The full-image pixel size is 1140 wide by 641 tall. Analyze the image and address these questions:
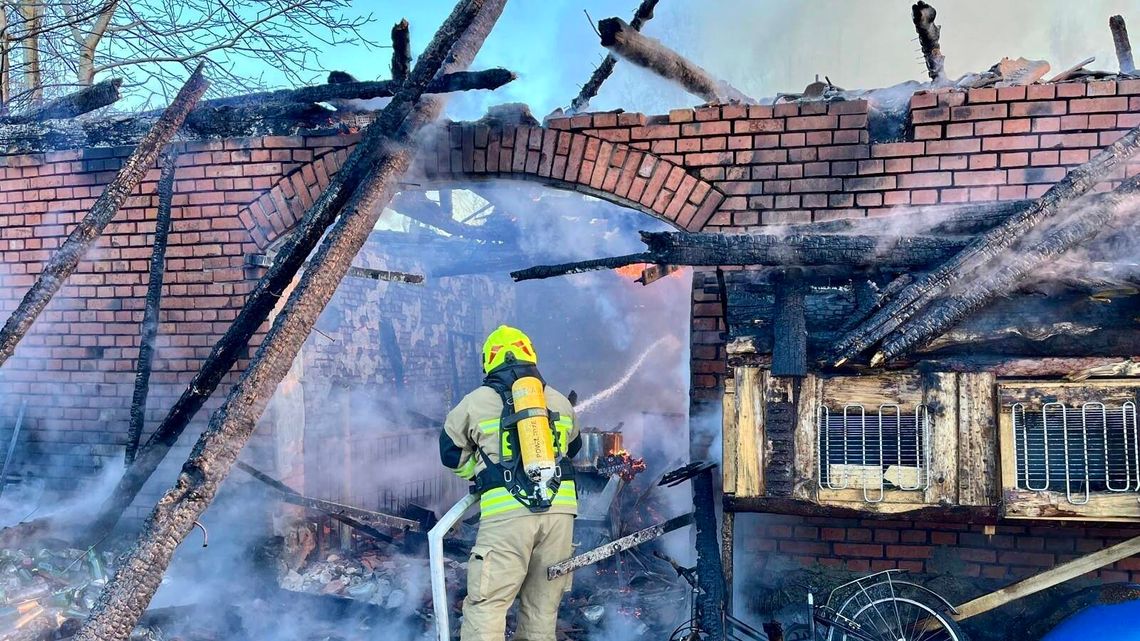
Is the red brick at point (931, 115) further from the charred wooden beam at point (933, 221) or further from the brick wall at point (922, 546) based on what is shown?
the brick wall at point (922, 546)

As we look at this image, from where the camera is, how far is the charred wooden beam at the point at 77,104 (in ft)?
17.5

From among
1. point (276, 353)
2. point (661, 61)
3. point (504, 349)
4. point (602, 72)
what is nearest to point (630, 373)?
point (602, 72)

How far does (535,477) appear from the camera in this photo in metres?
3.94

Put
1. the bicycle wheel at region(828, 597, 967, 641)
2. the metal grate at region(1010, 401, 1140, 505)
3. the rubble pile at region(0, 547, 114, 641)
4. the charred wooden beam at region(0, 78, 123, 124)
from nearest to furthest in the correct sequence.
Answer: the metal grate at region(1010, 401, 1140, 505), the bicycle wheel at region(828, 597, 967, 641), the rubble pile at region(0, 547, 114, 641), the charred wooden beam at region(0, 78, 123, 124)

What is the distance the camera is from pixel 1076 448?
3.30m

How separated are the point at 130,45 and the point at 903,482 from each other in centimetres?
1144

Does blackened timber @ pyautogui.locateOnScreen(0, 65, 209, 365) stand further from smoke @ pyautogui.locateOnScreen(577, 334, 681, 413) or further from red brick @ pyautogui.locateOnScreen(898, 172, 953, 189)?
smoke @ pyautogui.locateOnScreen(577, 334, 681, 413)

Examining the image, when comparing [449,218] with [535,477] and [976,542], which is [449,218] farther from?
[976,542]

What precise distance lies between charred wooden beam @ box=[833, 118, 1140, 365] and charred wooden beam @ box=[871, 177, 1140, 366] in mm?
44

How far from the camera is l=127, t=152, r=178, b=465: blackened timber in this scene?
16.8 feet

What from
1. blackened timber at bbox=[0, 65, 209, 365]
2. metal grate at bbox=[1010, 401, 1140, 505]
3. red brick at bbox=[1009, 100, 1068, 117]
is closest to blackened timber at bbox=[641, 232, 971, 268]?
metal grate at bbox=[1010, 401, 1140, 505]

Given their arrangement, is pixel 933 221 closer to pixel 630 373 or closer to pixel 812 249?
pixel 812 249

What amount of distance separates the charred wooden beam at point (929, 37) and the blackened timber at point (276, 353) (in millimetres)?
2779

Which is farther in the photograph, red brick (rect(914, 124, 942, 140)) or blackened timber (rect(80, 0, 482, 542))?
red brick (rect(914, 124, 942, 140))
